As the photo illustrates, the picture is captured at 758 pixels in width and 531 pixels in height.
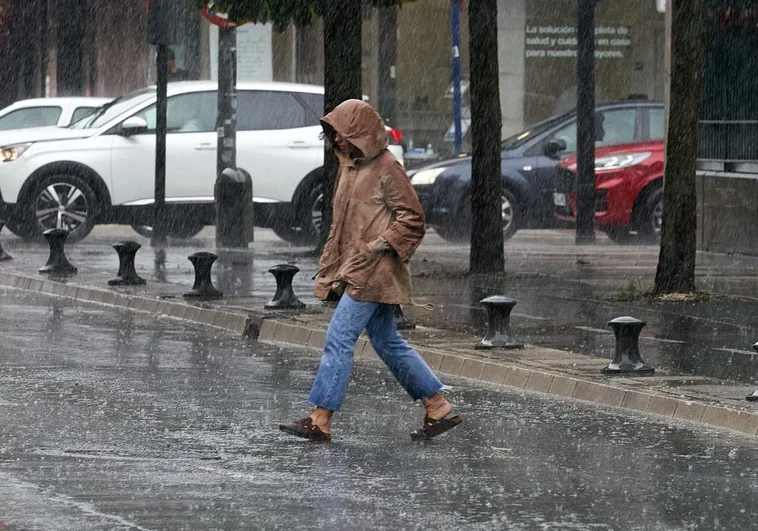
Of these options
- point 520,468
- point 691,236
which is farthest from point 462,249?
point 520,468

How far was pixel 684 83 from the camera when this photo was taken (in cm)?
1617

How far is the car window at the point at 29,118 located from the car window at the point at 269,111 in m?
4.63

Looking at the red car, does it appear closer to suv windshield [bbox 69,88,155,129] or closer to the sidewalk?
the sidewalk

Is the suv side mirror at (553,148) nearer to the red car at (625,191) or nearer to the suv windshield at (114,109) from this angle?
the red car at (625,191)

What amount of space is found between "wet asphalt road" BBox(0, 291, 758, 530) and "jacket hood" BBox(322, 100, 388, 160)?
4.59 ft

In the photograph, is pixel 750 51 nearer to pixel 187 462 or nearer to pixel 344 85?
pixel 344 85

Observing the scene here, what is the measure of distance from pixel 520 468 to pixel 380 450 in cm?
80

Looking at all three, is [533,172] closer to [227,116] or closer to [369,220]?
[227,116]

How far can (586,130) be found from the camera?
78.3 feet

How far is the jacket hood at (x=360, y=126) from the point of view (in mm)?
9531

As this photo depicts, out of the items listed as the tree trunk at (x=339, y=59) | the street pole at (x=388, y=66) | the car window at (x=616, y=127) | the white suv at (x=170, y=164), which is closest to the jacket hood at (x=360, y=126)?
the tree trunk at (x=339, y=59)

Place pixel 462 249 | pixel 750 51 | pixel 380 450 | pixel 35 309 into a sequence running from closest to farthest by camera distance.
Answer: pixel 380 450
pixel 35 309
pixel 750 51
pixel 462 249

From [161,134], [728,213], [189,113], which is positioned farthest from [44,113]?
[728,213]

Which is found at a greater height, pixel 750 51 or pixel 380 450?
pixel 750 51
